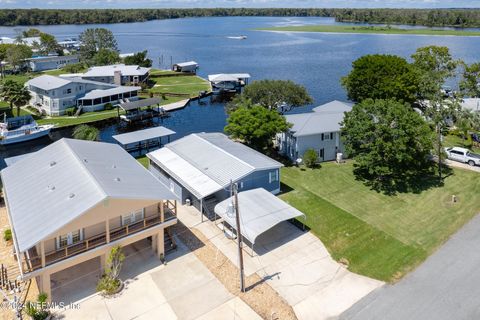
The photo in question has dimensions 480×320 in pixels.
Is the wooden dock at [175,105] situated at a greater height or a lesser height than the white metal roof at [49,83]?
lesser

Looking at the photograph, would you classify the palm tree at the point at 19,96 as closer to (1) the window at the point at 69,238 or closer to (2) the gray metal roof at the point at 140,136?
(2) the gray metal roof at the point at 140,136

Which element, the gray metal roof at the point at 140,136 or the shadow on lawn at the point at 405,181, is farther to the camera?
the gray metal roof at the point at 140,136

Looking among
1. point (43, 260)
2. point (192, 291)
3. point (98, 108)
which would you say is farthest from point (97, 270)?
point (98, 108)

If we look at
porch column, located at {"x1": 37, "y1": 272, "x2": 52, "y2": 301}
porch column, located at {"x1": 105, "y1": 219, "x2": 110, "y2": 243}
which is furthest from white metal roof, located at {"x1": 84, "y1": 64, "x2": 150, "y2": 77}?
porch column, located at {"x1": 37, "y1": 272, "x2": 52, "y2": 301}

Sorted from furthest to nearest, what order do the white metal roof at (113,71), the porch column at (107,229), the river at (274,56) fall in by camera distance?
1. the white metal roof at (113,71)
2. the river at (274,56)
3. the porch column at (107,229)

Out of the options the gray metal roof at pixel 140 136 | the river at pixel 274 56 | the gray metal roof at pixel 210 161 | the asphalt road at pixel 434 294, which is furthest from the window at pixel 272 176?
the river at pixel 274 56

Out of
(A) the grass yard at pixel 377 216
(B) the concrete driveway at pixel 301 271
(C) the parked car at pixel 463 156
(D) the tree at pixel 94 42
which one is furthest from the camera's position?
(D) the tree at pixel 94 42
